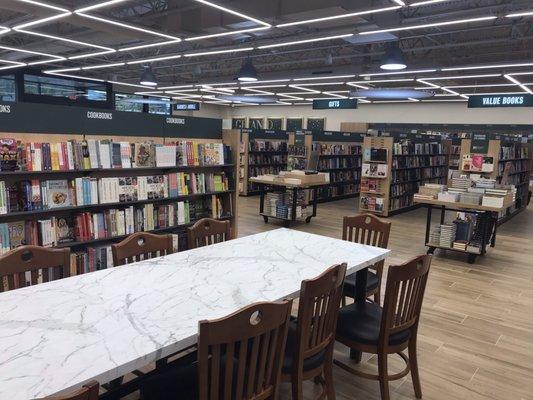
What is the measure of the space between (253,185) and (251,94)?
6.98 meters

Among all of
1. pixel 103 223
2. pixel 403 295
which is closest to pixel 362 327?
pixel 403 295

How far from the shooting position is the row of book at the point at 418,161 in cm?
1020

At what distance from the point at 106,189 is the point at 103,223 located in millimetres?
351

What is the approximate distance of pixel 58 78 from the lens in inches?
598

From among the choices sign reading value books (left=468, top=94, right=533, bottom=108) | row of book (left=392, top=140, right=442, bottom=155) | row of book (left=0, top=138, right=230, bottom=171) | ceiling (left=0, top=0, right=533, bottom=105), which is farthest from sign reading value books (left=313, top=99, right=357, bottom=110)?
row of book (left=0, top=138, right=230, bottom=171)

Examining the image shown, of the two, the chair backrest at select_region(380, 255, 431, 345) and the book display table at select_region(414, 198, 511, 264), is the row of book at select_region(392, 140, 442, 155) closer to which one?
the book display table at select_region(414, 198, 511, 264)

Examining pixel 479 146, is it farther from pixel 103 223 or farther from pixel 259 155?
pixel 103 223

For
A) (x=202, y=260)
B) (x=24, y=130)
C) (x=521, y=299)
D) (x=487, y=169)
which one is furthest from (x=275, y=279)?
(x=487, y=169)

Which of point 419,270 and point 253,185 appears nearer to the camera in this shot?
point 419,270

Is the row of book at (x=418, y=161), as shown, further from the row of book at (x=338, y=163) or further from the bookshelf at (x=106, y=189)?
the bookshelf at (x=106, y=189)

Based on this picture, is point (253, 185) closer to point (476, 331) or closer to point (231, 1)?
point (231, 1)

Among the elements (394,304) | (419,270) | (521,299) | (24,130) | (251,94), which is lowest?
(521,299)

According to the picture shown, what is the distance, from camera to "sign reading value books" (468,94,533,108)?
8178 millimetres

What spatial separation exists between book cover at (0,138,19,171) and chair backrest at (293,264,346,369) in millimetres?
2883
